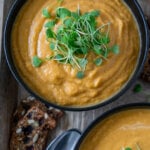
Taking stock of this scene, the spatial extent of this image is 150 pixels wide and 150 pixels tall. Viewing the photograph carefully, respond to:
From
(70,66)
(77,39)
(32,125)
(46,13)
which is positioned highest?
(46,13)

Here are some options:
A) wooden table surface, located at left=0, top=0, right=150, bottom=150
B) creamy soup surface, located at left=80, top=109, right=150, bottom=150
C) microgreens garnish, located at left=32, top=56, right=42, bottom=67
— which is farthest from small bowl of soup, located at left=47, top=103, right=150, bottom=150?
microgreens garnish, located at left=32, top=56, right=42, bottom=67

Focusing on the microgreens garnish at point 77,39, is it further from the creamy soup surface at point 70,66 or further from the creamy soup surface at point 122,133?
the creamy soup surface at point 122,133

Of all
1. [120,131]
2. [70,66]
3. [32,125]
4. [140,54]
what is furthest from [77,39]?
[32,125]

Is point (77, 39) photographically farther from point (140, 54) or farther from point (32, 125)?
point (32, 125)

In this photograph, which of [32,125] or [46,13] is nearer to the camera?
[46,13]

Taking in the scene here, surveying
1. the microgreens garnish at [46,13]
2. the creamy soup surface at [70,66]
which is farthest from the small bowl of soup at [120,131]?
the microgreens garnish at [46,13]

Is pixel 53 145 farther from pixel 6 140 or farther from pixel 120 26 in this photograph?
pixel 120 26

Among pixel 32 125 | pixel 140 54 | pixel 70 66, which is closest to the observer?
pixel 70 66
